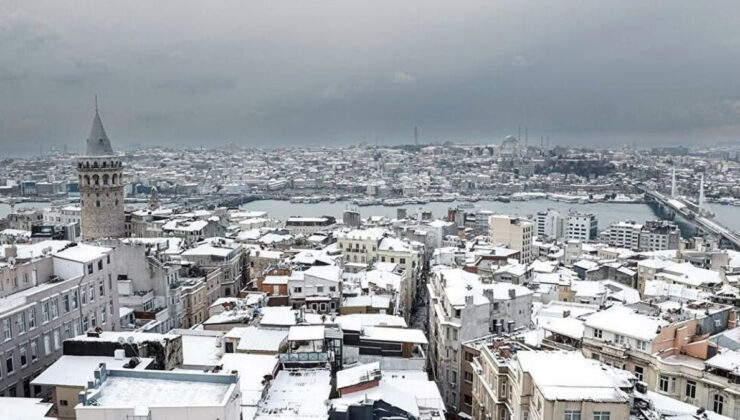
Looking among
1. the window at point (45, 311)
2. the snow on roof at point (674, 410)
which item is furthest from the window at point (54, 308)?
the snow on roof at point (674, 410)

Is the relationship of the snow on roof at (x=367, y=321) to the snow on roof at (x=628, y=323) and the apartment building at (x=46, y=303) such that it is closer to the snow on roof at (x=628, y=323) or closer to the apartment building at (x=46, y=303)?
the snow on roof at (x=628, y=323)

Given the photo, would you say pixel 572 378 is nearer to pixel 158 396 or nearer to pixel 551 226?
pixel 158 396

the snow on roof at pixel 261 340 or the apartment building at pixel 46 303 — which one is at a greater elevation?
the apartment building at pixel 46 303

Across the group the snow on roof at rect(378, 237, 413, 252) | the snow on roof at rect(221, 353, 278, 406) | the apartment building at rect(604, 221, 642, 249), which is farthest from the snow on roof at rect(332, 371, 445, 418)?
the apartment building at rect(604, 221, 642, 249)

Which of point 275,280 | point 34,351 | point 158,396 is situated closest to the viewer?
point 158,396

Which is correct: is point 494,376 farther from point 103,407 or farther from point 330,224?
point 330,224

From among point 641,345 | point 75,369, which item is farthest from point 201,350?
point 641,345

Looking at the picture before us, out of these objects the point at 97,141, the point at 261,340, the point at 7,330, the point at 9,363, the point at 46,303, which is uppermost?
the point at 97,141

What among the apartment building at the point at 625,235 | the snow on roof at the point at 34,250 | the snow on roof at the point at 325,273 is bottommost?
the apartment building at the point at 625,235
